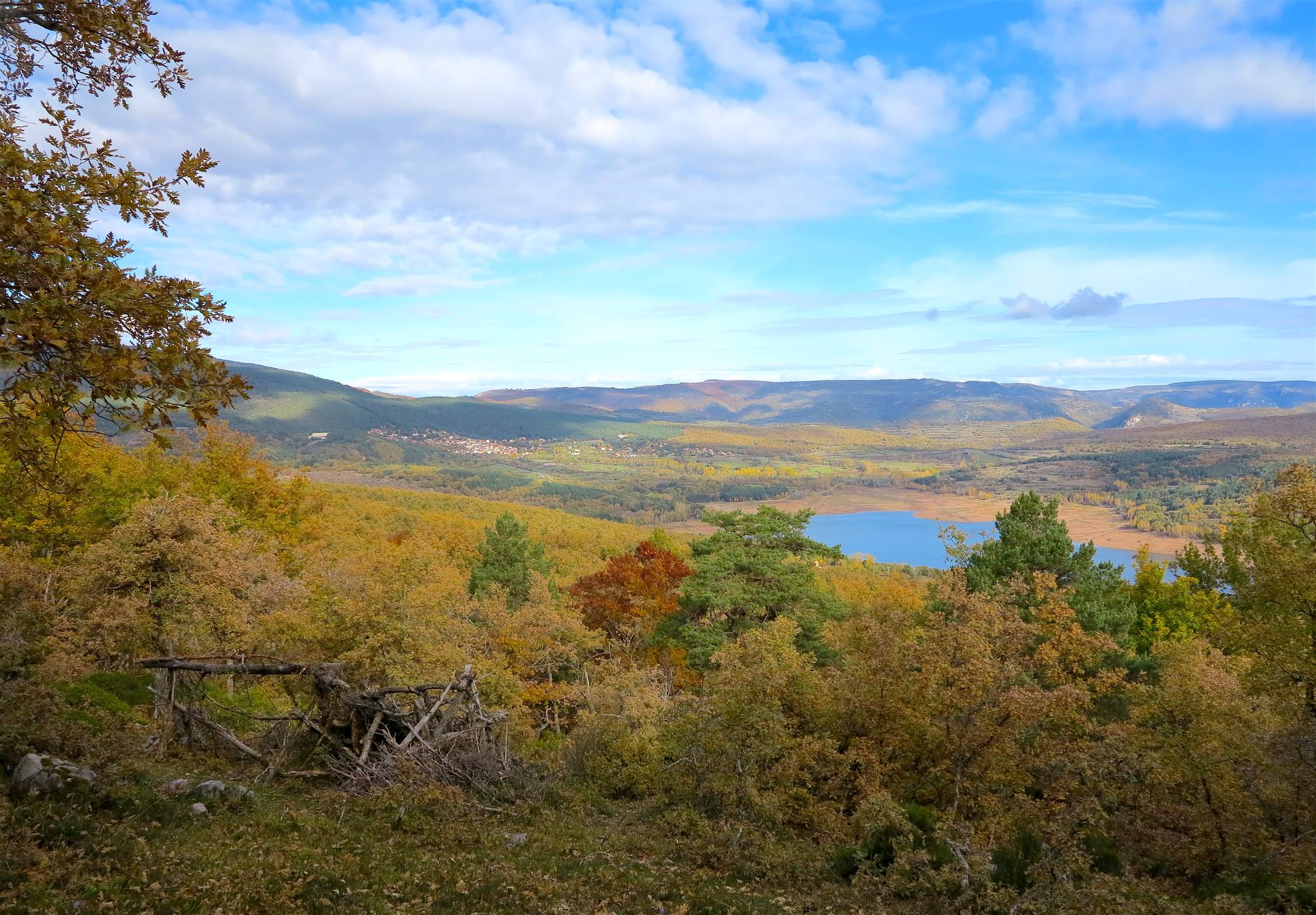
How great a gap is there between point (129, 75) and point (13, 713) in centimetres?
895

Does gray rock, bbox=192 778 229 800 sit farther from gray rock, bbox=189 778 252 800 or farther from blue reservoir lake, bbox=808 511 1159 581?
blue reservoir lake, bbox=808 511 1159 581

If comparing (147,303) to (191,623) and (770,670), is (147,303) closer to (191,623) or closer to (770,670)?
(770,670)

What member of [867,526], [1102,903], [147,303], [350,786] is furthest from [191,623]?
[867,526]

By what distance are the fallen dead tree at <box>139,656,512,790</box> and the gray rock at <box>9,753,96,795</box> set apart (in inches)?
179

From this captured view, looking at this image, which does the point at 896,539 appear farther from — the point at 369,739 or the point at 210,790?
the point at 210,790

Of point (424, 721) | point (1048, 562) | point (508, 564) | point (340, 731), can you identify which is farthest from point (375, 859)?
point (508, 564)

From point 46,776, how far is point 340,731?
6137mm

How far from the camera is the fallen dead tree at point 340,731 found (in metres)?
13.4

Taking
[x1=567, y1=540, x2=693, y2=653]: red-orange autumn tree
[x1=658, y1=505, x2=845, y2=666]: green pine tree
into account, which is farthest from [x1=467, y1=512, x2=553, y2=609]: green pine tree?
[x1=658, y1=505, x2=845, y2=666]: green pine tree

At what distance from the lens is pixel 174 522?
19594 mm

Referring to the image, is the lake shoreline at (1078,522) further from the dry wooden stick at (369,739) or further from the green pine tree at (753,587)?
the dry wooden stick at (369,739)

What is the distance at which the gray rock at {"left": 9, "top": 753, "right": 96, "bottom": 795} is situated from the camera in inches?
332

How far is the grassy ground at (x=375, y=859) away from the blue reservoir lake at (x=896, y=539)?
12919 centimetres

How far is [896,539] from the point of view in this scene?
6939 inches
